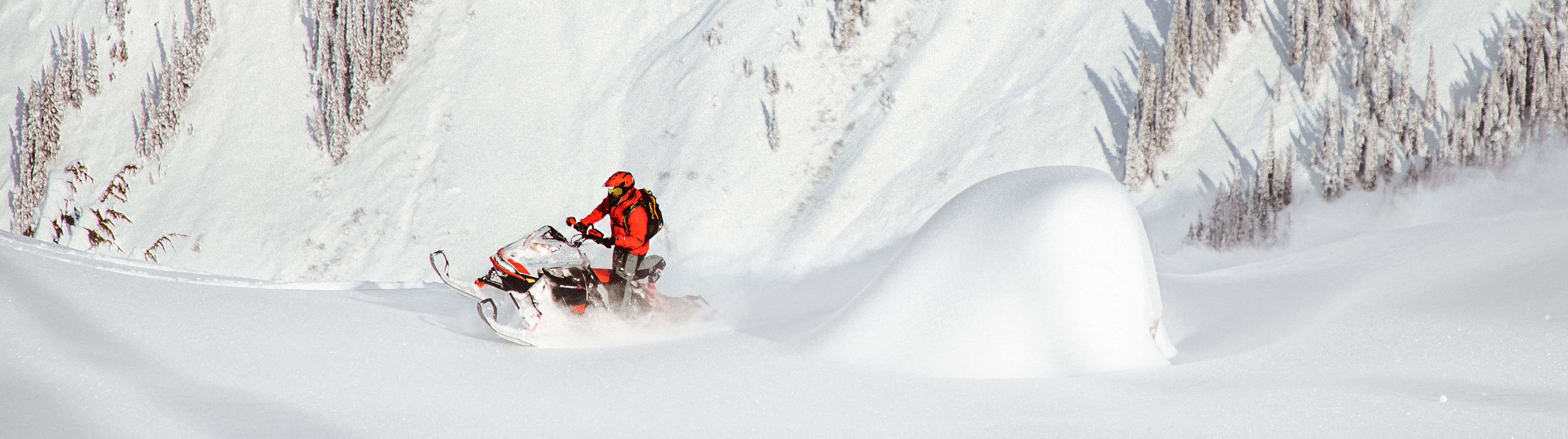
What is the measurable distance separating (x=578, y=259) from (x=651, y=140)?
1232cm

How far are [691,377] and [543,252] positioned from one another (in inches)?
89.8

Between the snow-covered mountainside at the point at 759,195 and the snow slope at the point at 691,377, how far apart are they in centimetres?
3

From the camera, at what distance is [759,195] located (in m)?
18.5

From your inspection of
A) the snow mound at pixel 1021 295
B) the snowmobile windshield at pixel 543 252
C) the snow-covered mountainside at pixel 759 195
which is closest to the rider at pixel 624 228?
the snowmobile windshield at pixel 543 252

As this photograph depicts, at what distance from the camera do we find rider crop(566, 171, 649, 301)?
7.50 m

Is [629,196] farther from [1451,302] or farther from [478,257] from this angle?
[478,257]

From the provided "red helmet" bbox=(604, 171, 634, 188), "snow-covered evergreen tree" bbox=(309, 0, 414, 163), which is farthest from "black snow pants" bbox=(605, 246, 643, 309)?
"snow-covered evergreen tree" bbox=(309, 0, 414, 163)

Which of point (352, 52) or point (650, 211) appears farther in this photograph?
point (352, 52)

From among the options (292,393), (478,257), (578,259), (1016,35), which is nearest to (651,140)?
(478,257)

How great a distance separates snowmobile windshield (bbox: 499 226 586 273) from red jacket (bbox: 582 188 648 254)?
0.29m

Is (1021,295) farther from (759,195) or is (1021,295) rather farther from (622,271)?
(759,195)

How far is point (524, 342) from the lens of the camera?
7.02m

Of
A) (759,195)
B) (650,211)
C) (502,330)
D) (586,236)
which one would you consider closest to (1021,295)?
(650,211)

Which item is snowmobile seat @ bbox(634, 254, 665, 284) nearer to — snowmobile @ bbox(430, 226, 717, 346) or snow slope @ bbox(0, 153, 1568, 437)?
snowmobile @ bbox(430, 226, 717, 346)
